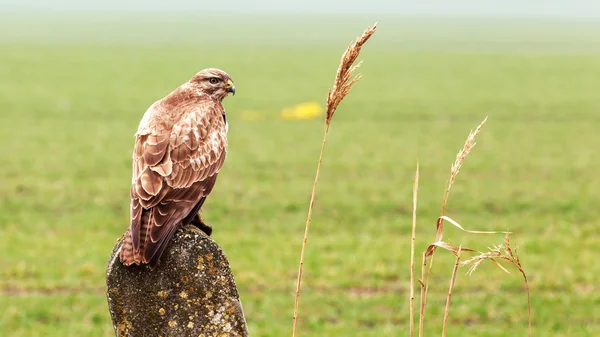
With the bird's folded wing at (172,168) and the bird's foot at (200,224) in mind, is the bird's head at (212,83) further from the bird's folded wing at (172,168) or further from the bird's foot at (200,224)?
the bird's foot at (200,224)

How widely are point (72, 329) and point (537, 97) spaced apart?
38.6 metres

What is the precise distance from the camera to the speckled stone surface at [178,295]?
4.66m

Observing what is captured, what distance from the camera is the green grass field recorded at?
1412cm

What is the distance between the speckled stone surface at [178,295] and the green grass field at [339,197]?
7.95 m

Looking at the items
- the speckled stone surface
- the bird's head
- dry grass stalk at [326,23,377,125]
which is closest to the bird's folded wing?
the speckled stone surface

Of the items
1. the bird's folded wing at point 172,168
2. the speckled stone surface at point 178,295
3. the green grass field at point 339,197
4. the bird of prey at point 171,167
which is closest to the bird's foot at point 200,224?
the bird of prey at point 171,167

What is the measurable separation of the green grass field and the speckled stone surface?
7952 mm

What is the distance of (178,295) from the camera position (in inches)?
184

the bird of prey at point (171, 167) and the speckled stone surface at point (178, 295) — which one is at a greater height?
the bird of prey at point (171, 167)

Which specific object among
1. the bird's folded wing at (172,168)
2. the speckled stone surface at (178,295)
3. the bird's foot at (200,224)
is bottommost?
the speckled stone surface at (178,295)

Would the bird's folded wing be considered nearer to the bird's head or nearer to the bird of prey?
the bird of prey

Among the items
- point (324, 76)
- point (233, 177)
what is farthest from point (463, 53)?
point (233, 177)

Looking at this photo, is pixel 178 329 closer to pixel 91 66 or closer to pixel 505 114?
pixel 505 114

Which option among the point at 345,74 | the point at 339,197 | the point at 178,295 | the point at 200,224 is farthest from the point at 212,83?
the point at 339,197
